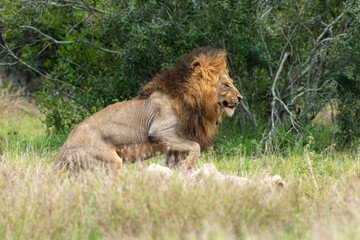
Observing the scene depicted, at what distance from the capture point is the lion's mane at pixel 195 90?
5.96 meters

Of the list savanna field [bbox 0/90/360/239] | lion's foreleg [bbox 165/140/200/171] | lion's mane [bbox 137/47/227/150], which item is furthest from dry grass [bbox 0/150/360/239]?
lion's mane [bbox 137/47/227/150]

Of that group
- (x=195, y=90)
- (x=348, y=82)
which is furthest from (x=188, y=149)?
(x=348, y=82)

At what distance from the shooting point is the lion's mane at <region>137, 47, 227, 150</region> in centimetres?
596

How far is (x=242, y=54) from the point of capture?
853 centimetres

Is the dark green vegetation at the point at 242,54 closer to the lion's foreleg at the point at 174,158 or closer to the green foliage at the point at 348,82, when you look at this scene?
the green foliage at the point at 348,82

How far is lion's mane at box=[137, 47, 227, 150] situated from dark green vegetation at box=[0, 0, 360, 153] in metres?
1.43

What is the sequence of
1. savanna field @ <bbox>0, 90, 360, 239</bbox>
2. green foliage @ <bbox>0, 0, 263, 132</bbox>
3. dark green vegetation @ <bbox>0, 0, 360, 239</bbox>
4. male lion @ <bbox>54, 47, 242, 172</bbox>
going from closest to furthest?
savanna field @ <bbox>0, 90, 360, 239</bbox>, dark green vegetation @ <bbox>0, 0, 360, 239</bbox>, male lion @ <bbox>54, 47, 242, 172</bbox>, green foliage @ <bbox>0, 0, 263, 132</bbox>

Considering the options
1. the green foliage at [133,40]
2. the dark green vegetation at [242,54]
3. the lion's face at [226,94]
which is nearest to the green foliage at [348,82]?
the dark green vegetation at [242,54]

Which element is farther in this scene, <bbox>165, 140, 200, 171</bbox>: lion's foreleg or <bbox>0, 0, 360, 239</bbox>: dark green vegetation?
<bbox>165, 140, 200, 171</bbox>: lion's foreleg

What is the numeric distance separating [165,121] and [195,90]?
51 centimetres

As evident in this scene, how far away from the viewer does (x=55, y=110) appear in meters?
9.26

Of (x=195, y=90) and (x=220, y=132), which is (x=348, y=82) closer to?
(x=220, y=132)

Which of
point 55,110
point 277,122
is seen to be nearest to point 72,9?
point 55,110

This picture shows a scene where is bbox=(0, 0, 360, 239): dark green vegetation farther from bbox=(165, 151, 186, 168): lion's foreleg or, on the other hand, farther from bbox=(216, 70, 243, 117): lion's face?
bbox=(216, 70, 243, 117): lion's face
